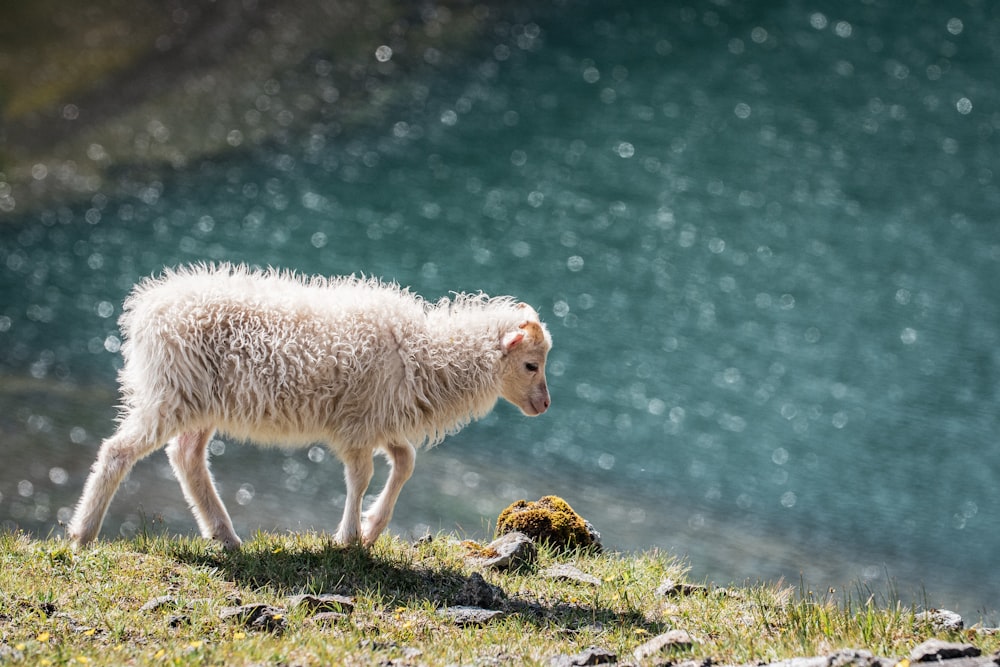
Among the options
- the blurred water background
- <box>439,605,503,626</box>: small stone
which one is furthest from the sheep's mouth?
the blurred water background

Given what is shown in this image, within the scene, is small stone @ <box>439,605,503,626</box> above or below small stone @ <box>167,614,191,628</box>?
above

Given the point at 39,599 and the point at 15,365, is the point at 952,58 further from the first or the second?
the point at 39,599

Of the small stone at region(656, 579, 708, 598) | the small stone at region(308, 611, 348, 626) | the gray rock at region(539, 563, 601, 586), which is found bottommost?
the small stone at region(308, 611, 348, 626)

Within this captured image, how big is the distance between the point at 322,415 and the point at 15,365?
13520 mm

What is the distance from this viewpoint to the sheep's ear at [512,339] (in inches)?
309

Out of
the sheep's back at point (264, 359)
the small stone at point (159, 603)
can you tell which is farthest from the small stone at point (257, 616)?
the sheep's back at point (264, 359)

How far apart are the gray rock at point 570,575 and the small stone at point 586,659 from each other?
1.76 meters

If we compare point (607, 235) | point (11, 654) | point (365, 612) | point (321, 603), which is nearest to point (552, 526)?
point (365, 612)

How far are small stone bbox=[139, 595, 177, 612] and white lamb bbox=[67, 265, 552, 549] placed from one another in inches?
49.1

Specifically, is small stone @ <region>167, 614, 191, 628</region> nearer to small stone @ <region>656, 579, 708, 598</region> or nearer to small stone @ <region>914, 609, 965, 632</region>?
small stone @ <region>656, 579, 708, 598</region>

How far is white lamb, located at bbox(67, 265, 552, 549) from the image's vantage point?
290 inches

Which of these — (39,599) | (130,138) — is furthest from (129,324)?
(130,138)

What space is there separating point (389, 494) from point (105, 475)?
1.96 meters

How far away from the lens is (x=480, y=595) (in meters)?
7.11
